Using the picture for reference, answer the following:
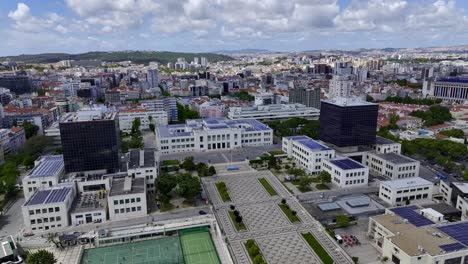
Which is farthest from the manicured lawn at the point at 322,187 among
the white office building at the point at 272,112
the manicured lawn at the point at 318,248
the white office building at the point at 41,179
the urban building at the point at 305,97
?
the urban building at the point at 305,97

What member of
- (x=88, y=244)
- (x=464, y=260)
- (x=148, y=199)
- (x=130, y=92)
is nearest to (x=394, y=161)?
(x=464, y=260)

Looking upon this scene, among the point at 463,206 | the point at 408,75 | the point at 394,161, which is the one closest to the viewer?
the point at 463,206

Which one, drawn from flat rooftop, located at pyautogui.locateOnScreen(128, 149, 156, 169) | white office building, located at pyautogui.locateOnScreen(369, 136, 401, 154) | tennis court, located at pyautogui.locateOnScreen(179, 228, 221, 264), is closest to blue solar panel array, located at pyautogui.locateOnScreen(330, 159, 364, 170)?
white office building, located at pyautogui.locateOnScreen(369, 136, 401, 154)

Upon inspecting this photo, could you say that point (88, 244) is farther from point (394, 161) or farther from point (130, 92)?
point (130, 92)

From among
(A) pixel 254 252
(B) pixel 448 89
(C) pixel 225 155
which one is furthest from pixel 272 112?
(B) pixel 448 89

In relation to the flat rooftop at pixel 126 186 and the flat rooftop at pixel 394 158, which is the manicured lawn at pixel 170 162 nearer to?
the flat rooftop at pixel 126 186

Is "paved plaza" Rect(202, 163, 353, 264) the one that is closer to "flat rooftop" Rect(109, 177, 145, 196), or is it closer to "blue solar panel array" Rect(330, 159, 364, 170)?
"blue solar panel array" Rect(330, 159, 364, 170)

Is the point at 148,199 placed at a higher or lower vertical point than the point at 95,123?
lower
